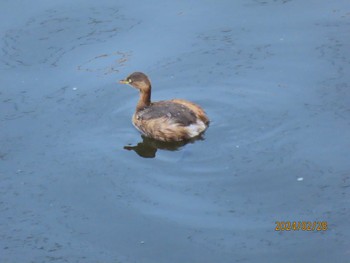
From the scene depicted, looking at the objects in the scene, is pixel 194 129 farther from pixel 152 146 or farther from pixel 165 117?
pixel 152 146

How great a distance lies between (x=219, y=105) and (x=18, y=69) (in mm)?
2773

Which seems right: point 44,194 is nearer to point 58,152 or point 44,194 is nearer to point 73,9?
point 58,152

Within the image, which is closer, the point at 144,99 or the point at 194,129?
the point at 194,129

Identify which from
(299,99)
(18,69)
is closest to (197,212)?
(299,99)

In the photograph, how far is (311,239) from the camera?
7.37m

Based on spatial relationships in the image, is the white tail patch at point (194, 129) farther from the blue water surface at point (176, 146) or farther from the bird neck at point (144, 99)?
the bird neck at point (144, 99)

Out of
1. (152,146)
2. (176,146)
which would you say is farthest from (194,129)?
(152,146)

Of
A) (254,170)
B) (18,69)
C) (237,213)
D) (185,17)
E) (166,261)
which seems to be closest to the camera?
(166,261)

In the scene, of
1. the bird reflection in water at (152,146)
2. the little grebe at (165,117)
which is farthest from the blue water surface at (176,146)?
the little grebe at (165,117)
